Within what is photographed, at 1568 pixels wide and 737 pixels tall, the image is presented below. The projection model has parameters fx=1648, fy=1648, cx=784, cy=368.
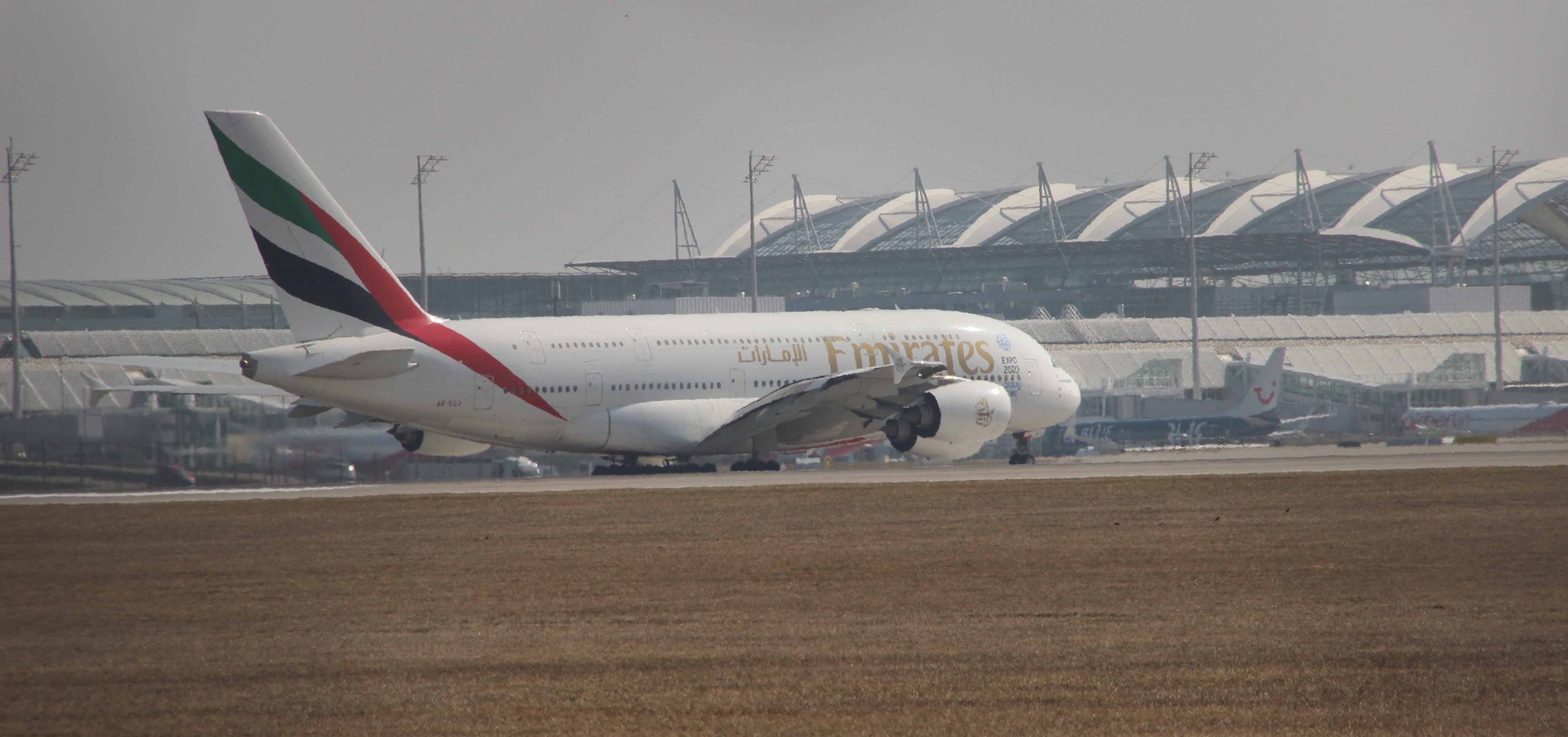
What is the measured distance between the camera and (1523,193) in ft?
408

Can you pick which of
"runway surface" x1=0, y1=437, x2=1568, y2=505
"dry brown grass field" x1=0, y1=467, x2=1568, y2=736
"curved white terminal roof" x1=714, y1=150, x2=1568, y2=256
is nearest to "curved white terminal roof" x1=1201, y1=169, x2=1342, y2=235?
"curved white terminal roof" x1=714, y1=150, x2=1568, y2=256

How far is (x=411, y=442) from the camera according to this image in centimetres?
4009

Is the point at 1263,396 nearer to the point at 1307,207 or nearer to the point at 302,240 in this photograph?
the point at 302,240

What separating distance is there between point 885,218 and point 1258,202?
125 ft

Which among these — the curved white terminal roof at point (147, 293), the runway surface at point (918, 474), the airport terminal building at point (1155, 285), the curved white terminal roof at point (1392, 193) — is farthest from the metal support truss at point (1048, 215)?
the runway surface at point (918, 474)

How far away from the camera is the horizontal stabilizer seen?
3512 cm

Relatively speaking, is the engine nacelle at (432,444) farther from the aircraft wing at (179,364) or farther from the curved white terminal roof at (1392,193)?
the curved white terminal roof at (1392,193)

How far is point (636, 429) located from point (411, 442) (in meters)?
5.47

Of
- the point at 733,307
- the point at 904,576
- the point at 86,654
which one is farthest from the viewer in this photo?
the point at 733,307

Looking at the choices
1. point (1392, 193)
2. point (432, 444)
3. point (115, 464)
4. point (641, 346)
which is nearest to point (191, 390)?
point (115, 464)

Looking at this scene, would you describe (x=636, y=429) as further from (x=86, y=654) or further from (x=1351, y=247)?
(x=1351, y=247)

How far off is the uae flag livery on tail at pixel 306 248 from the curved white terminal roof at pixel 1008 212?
115 meters

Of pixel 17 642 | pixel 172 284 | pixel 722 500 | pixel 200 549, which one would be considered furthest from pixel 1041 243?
pixel 17 642

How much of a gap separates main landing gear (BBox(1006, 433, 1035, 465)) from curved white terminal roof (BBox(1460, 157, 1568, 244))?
88.2 meters
